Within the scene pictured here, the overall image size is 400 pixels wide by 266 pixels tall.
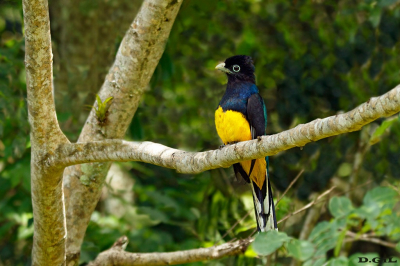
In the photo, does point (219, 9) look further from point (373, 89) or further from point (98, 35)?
point (373, 89)

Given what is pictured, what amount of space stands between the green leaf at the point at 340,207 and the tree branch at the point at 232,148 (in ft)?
3.71

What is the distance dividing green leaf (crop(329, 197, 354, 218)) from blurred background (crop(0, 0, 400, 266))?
4.59 ft

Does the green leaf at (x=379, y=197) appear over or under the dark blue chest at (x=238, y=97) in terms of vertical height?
under

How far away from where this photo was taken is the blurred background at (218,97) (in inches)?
207

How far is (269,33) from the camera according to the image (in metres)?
5.97

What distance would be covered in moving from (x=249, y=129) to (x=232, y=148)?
51.6 inches

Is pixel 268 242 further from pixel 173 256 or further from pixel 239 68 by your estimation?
pixel 239 68

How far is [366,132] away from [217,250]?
2889mm

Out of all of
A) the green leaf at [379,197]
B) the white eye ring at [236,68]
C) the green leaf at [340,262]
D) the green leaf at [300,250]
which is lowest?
the green leaf at [340,262]

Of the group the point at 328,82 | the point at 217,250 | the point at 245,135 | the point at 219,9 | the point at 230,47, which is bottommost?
the point at 217,250

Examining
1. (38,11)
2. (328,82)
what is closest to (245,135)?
(38,11)

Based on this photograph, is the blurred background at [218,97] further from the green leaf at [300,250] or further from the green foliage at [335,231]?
the green leaf at [300,250]

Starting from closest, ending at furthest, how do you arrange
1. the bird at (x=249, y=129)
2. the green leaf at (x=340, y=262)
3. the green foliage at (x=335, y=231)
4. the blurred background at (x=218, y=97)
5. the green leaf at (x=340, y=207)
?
the green foliage at (x=335, y=231), the green leaf at (x=340, y=262), the green leaf at (x=340, y=207), the bird at (x=249, y=129), the blurred background at (x=218, y=97)

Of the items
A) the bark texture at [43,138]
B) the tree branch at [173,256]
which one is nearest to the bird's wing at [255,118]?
the tree branch at [173,256]
